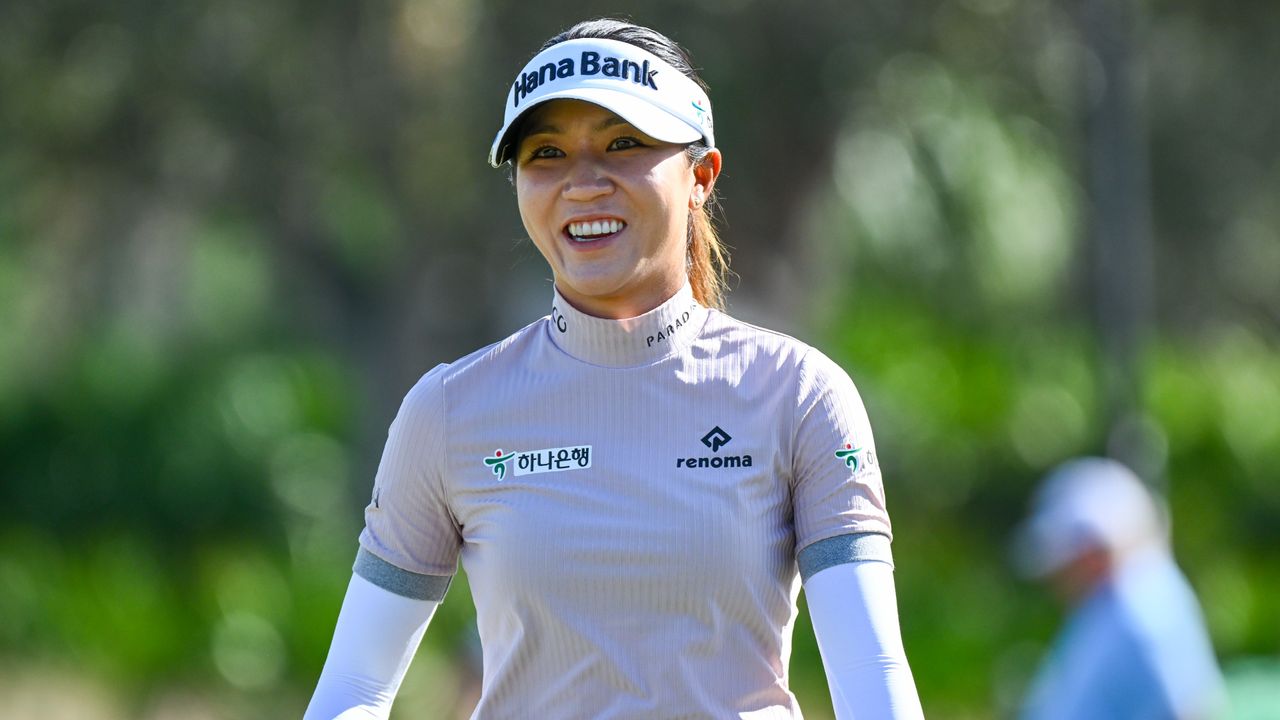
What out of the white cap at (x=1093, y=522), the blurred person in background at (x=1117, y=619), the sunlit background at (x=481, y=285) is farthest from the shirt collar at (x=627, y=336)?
the white cap at (x=1093, y=522)

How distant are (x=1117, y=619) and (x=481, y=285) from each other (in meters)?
6.01

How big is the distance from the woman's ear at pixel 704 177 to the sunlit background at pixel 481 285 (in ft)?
10.7

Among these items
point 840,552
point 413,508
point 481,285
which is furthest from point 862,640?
point 481,285

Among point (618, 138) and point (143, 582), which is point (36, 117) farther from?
point (618, 138)

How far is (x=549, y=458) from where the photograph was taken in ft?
8.12

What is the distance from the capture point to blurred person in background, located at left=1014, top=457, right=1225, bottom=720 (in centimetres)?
633

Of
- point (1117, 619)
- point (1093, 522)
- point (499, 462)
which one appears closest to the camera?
point (499, 462)

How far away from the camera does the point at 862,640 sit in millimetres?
2391

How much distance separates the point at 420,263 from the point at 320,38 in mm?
1502

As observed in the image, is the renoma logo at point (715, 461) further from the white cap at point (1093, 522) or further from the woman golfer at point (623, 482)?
the white cap at point (1093, 522)

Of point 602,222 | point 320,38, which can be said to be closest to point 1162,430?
point 320,38

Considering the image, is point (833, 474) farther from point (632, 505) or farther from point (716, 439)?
point (632, 505)

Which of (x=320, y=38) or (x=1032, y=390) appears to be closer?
(x=320, y=38)

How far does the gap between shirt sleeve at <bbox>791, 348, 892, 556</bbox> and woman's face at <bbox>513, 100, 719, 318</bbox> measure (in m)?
0.27
